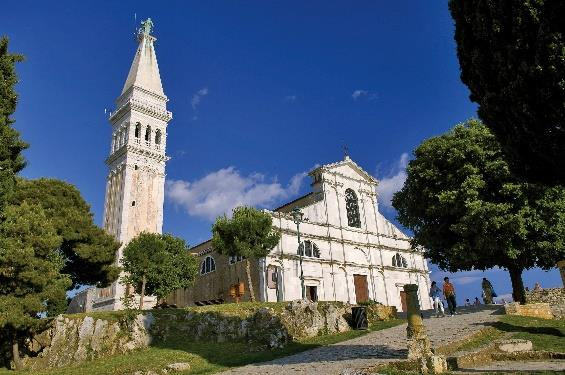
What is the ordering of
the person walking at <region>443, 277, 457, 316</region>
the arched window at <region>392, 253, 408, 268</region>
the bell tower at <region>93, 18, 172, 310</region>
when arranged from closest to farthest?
1. the person walking at <region>443, 277, 457, 316</region>
2. the arched window at <region>392, 253, 408, 268</region>
3. the bell tower at <region>93, 18, 172, 310</region>

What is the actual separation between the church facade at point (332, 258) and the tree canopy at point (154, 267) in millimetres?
4410

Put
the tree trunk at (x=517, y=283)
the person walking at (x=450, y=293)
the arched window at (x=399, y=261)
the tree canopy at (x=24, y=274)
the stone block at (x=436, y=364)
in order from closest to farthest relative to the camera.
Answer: the stone block at (x=436, y=364), the tree canopy at (x=24, y=274), the person walking at (x=450, y=293), the tree trunk at (x=517, y=283), the arched window at (x=399, y=261)

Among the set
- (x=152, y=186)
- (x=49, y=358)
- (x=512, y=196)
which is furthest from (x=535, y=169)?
(x=152, y=186)

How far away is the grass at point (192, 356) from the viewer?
15.1 meters

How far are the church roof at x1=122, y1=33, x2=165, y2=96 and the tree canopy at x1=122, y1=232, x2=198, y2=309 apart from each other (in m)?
26.9

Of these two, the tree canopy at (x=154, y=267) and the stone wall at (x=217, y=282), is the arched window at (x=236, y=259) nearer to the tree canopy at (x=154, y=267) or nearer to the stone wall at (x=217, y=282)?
the stone wall at (x=217, y=282)

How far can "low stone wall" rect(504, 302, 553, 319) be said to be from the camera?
20.3 meters

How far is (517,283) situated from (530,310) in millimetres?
3381

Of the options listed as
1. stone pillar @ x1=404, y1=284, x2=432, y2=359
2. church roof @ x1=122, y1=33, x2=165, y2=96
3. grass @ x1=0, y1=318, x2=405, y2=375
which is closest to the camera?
stone pillar @ x1=404, y1=284, x2=432, y2=359

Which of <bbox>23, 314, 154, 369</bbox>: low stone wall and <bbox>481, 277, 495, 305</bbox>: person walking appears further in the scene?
<bbox>481, 277, 495, 305</bbox>: person walking

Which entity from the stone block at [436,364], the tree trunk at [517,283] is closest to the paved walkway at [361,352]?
the stone block at [436,364]

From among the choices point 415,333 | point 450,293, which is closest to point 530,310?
point 450,293

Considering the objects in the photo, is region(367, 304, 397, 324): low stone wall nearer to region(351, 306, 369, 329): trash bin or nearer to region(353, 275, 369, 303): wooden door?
region(351, 306, 369, 329): trash bin

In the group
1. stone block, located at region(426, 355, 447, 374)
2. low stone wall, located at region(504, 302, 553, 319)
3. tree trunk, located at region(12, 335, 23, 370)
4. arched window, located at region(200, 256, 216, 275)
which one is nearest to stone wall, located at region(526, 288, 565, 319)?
low stone wall, located at region(504, 302, 553, 319)
